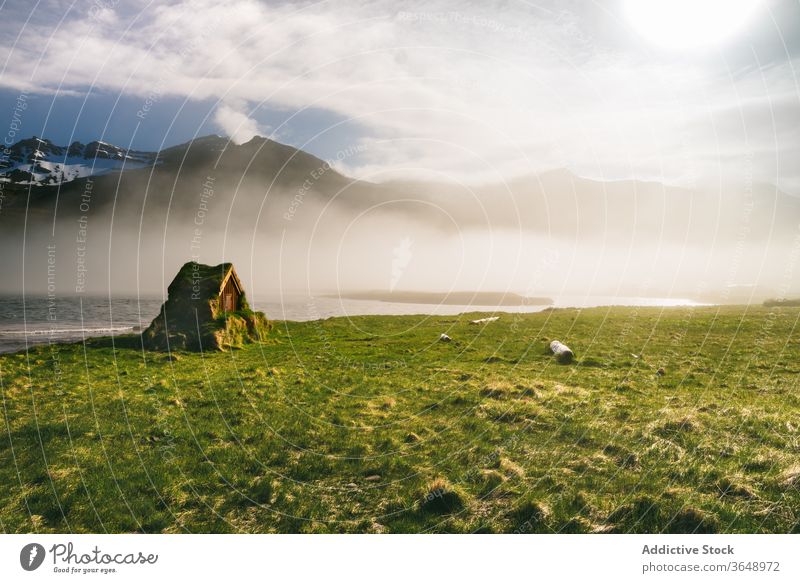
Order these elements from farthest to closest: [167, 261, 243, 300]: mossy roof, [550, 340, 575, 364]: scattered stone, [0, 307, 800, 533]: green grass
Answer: [167, 261, 243, 300]: mossy roof, [550, 340, 575, 364]: scattered stone, [0, 307, 800, 533]: green grass

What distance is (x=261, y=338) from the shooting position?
30906 mm

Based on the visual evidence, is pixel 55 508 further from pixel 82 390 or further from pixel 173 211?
pixel 173 211

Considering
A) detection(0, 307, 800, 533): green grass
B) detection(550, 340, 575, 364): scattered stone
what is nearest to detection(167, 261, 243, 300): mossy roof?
detection(0, 307, 800, 533): green grass

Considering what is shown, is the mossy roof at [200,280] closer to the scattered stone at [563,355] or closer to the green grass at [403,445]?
the green grass at [403,445]

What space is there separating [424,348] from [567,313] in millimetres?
21898

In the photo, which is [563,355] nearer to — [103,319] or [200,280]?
[200,280]

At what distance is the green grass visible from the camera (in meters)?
8.79

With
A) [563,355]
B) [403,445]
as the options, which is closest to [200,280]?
[403,445]

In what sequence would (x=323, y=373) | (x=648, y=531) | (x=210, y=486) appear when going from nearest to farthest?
1. (x=648, y=531)
2. (x=210, y=486)
3. (x=323, y=373)

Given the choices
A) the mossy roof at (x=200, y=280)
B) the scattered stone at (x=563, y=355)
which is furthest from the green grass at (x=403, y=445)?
the mossy roof at (x=200, y=280)

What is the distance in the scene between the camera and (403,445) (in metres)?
12.1

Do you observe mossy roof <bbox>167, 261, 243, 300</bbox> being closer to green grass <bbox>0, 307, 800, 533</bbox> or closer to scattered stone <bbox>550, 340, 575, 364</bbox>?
green grass <bbox>0, 307, 800, 533</bbox>

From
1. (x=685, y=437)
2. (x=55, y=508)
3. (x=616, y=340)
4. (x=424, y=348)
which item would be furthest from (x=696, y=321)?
(x=55, y=508)

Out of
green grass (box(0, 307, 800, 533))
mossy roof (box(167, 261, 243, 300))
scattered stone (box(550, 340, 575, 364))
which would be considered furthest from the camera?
mossy roof (box(167, 261, 243, 300))
